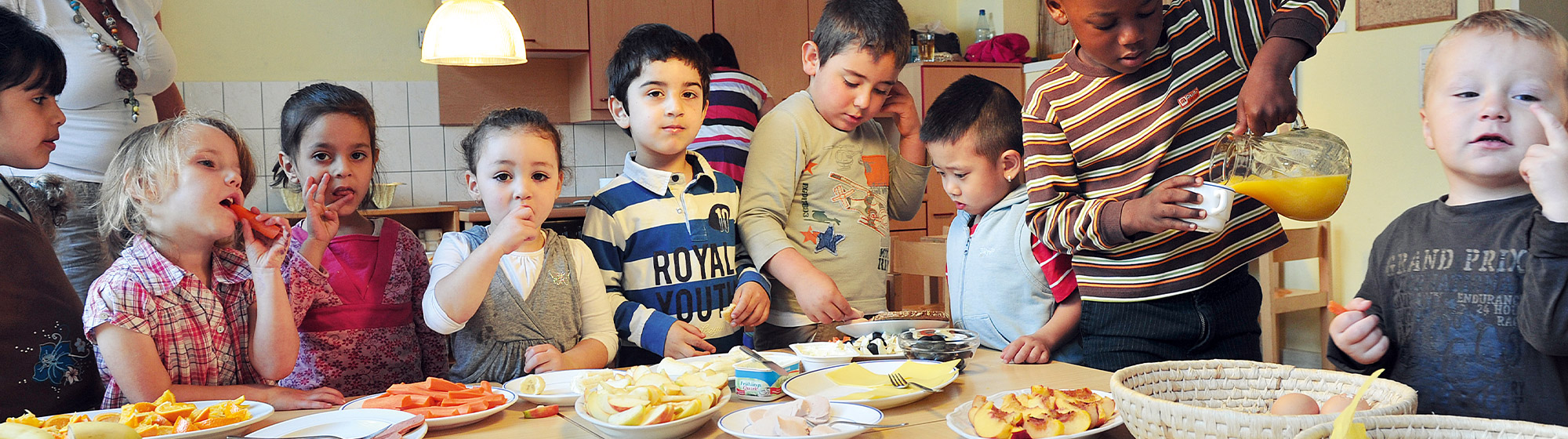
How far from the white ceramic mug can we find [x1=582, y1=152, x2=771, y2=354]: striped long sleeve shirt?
785 mm

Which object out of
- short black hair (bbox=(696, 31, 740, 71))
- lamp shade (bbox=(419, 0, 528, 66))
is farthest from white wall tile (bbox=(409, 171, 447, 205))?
short black hair (bbox=(696, 31, 740, 71))

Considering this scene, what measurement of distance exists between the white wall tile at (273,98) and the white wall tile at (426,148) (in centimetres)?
50

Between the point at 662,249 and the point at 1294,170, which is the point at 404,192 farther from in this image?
the point at 1294,170

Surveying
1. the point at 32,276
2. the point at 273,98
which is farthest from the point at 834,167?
the point at 273,98

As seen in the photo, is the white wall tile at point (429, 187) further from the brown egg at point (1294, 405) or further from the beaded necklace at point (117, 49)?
the brown egg at point (1294, 405)

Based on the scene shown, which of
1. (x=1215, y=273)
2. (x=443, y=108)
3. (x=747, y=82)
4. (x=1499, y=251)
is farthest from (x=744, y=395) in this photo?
(x=443, y=108)

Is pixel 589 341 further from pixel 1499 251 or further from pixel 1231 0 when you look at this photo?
pixel 1499 251

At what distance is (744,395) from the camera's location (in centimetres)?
115

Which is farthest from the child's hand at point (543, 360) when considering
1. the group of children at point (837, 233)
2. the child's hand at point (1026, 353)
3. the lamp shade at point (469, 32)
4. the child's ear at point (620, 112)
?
the lamp shade at point (469, 32)

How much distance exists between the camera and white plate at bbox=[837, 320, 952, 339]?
1.47 meters

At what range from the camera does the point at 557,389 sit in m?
1.20

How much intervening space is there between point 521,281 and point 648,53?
448mm

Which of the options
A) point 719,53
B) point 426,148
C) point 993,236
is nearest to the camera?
point 993,236

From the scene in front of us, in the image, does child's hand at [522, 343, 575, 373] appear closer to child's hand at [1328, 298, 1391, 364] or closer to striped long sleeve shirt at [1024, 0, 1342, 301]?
striped long sleeve shirt at [1024, 0, 1342, 301]
